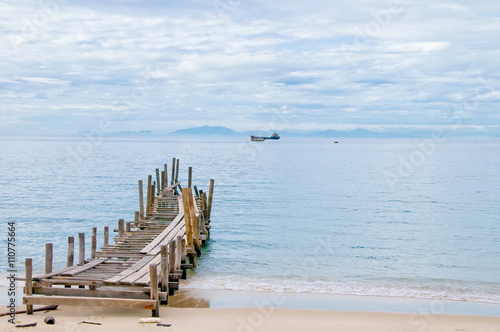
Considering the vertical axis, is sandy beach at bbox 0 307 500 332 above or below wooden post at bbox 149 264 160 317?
below

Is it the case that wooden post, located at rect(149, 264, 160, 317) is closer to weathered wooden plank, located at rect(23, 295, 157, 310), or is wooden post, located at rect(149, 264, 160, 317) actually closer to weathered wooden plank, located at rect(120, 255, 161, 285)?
weathered wooden plank, located at rect(23, 295, 157, 310)

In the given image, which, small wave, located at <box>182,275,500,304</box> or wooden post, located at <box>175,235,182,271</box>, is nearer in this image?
wooden post, located at <box>175,235,182,271</box>

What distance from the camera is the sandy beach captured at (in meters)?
12.0

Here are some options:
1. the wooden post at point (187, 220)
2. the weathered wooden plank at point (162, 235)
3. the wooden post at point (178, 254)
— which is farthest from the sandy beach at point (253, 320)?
the wooden post at point (187, 220)

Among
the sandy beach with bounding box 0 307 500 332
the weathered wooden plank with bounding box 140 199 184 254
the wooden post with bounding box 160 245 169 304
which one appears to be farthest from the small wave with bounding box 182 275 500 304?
the wooden post with bounding box 160 245 169 304

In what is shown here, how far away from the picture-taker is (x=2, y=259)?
2061cm

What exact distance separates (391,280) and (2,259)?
14.4 metres

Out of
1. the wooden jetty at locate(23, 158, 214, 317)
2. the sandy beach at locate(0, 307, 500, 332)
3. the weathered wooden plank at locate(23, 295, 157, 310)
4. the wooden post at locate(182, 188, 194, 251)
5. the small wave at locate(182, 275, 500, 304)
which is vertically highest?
the wooden post at locate(182, 188, 194, 251)

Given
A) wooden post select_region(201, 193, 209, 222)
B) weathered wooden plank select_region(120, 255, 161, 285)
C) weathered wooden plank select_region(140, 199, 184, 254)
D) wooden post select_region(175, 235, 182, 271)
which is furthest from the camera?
wooden post select_region(201, 193, 209, 222)

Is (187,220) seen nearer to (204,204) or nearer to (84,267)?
(84,267)

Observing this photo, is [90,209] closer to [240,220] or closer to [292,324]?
[240,220]

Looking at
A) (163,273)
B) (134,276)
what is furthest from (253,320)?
(134,276)

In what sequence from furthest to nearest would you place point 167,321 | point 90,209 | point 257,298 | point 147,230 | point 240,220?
point 90,209 < point 240,220 < point 147,230 < point 257,298 < point 167,321

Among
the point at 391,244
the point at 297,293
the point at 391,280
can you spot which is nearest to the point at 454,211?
the point at 391,244
